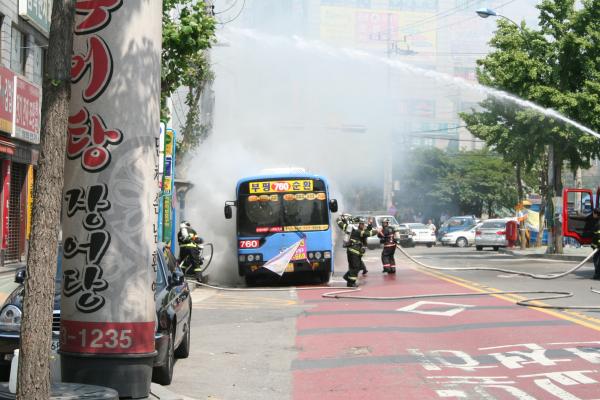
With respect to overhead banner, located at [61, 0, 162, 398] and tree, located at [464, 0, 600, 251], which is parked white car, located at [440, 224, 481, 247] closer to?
tree, located at [464, 0, 600, 251]

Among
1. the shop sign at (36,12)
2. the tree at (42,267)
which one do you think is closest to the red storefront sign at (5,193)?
the shop sign at (36,12)

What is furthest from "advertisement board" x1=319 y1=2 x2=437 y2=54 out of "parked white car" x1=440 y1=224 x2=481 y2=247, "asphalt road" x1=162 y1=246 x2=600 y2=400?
"asphalt road" x1=162 y1=246 x2=600 y2=400

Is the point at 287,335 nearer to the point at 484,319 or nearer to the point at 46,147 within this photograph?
the point at 484,319

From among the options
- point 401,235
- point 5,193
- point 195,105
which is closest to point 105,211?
point 5,193

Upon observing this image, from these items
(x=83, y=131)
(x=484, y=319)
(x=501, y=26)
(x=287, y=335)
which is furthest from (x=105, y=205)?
(x=501, y=26)

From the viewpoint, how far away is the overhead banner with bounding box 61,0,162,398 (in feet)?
24.4

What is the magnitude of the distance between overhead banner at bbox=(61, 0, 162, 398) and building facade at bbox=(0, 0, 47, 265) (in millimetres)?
16332

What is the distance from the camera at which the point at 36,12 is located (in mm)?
26359

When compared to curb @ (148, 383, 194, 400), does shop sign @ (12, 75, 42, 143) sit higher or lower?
higher

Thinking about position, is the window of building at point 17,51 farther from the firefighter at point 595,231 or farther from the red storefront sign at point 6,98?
the firefighter at point 595,231

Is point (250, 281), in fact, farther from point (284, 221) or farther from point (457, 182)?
point (457, 182)

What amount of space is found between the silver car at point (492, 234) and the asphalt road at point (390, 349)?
24.7 meters

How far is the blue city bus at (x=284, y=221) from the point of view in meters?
22.9

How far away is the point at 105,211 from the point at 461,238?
48842 millimetres
